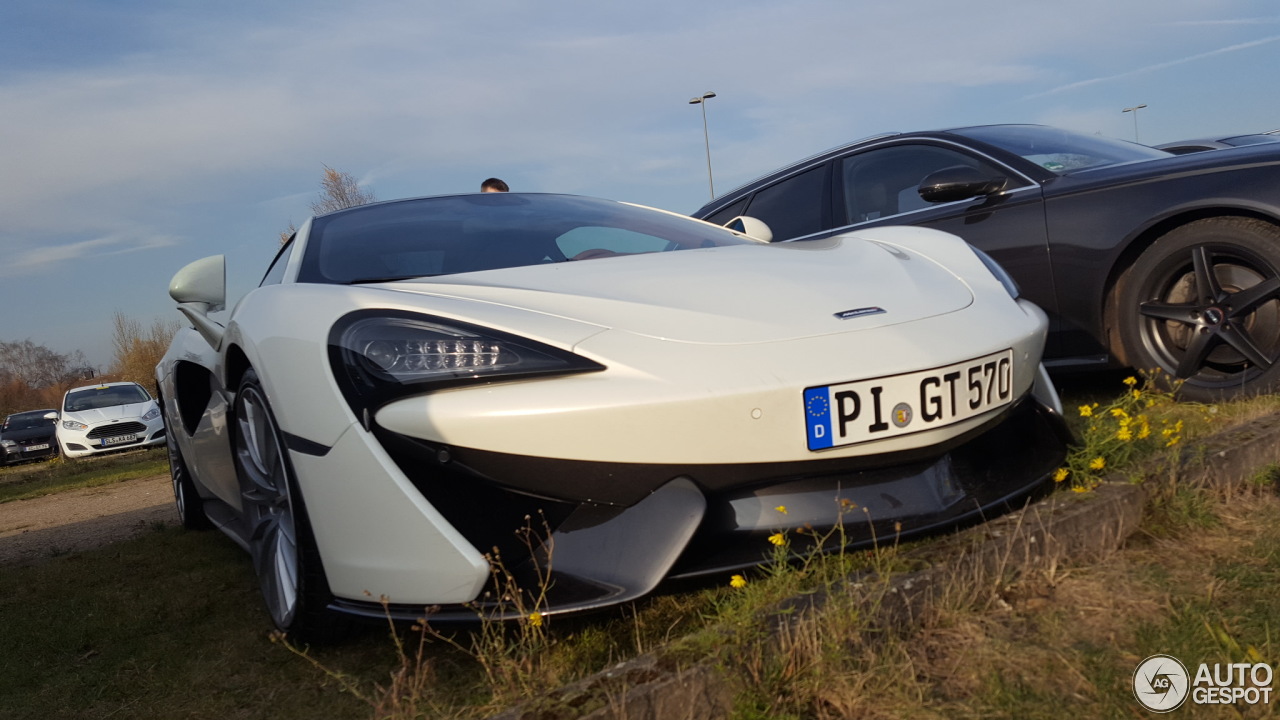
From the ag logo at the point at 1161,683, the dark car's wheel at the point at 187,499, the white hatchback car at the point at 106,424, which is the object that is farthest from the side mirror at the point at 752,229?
the white hatchback car at the point at 106,424

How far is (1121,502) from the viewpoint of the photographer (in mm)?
2213

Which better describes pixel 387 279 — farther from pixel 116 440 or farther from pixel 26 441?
pixel 26 441

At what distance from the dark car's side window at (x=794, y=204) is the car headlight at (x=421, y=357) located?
10.8 feet

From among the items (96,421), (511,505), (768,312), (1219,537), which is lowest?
(96,421)

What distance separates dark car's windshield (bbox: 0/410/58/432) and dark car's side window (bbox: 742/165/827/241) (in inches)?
871

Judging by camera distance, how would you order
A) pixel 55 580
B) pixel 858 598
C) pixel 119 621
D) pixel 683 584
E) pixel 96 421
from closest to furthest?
pixel 858 598, pixel 683 584, pixel 119 621, pixel 55 580, pixel 96 421

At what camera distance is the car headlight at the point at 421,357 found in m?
1.98

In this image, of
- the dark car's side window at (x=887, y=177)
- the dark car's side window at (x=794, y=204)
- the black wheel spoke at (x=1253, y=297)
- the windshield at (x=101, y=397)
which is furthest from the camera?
the windshield at (x=101, y=397)

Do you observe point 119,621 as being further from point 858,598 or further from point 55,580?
point 858,598

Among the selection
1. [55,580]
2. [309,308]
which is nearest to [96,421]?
[55,580]

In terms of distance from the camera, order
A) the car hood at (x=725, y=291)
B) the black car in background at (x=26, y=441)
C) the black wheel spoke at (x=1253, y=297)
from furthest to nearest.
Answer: the black car in background at (x=26, y=441) → the black wheel spoke at (x=1253, y=297) → the car hood at (x=725, y=291)

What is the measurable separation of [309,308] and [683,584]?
1077mm

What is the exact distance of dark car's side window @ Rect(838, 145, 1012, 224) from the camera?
467 centimetres

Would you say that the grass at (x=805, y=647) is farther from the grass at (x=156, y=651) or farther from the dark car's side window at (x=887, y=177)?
the dark car's side window at (x=887, y=177)
